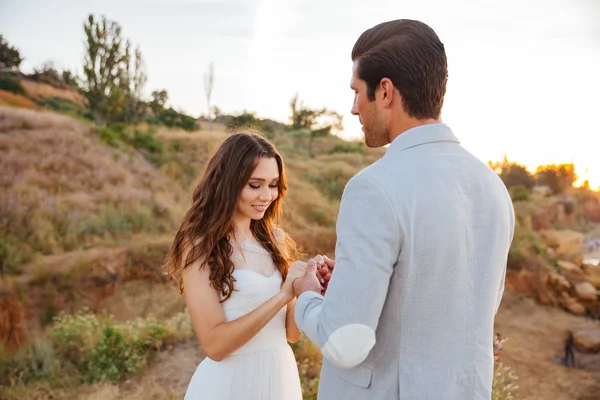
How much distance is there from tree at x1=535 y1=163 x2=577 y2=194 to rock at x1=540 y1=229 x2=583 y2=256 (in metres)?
5.63

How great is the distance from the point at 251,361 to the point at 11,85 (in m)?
25.2

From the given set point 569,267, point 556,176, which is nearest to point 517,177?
point 556,176

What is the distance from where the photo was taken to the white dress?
232cm

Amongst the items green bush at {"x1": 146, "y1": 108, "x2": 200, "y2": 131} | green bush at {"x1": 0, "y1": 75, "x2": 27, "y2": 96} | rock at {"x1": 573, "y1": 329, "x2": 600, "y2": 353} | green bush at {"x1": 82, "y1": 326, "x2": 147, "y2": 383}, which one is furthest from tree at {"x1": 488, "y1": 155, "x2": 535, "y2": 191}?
green bush at {"x1": 0, "y1": 75, "x2": 27, "y2": 96}

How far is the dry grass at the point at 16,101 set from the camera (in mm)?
20431

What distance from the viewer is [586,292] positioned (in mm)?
10562

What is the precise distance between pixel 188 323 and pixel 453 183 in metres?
5.99

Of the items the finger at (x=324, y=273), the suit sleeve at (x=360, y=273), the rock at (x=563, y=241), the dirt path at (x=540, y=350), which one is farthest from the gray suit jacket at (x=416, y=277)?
the rock at (x=563, y=241)

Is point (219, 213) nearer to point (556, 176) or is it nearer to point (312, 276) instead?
point (312, 276)

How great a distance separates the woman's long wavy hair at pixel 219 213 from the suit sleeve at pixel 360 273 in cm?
107

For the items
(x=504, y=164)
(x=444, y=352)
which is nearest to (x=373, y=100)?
(x=444, y=352)

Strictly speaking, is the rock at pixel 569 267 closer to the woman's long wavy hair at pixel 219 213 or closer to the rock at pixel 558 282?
the rock at pixel 558 282

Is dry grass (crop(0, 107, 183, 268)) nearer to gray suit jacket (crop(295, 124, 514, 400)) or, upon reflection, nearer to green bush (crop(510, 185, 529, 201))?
gray suit jacket (crop(295, 124, 514, 400))

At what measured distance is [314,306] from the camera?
1.49 m
